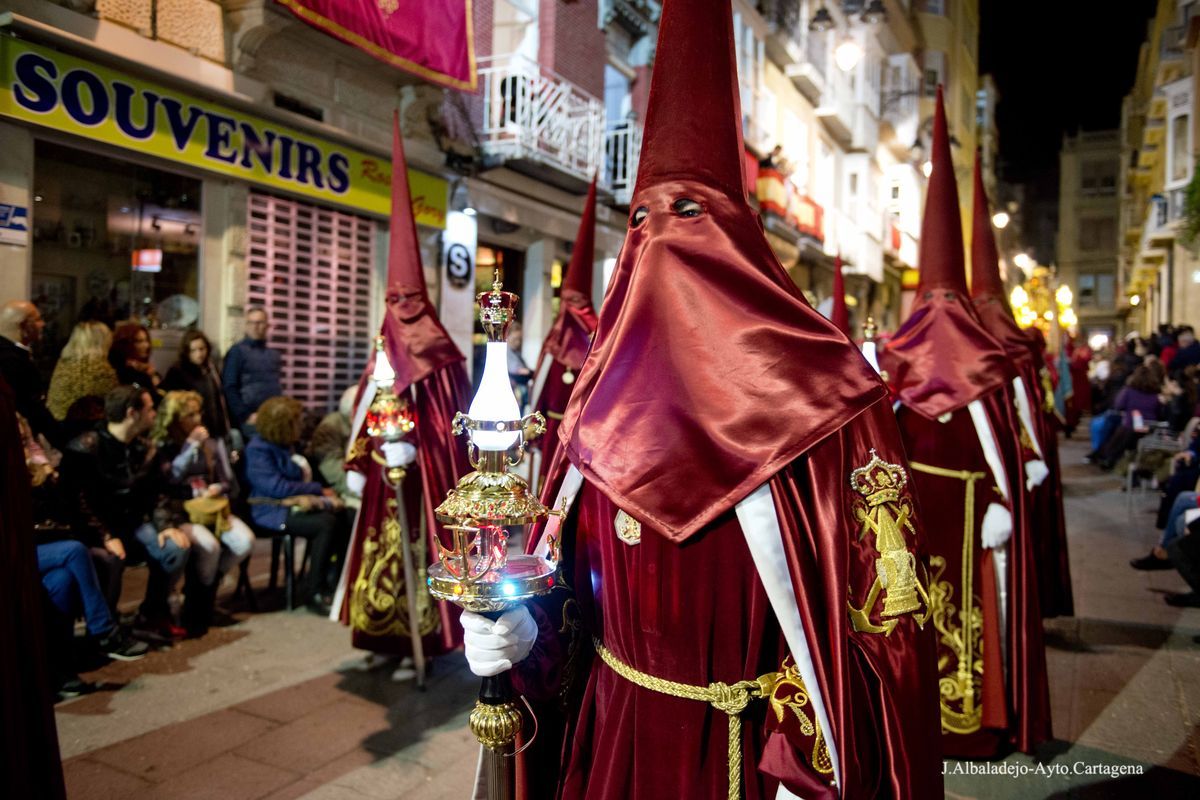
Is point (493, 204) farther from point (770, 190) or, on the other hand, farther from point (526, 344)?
point (770, 190)

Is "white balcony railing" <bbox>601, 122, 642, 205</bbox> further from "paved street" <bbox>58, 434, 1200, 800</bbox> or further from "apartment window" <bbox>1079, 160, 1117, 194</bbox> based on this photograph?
"apartment window" <bbox>1079, 160, 1117, 194</bbox>

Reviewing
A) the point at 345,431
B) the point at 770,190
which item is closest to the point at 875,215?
the point at 770,190

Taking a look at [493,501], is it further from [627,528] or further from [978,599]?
[978,599]

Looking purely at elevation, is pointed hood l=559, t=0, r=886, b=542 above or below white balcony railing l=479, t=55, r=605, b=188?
below

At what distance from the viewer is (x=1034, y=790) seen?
4.10 meters

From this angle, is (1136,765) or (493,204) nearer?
(1136,765)

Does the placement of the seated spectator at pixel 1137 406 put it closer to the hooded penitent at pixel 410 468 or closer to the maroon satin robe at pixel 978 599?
the maroon satin robe at pixel 978 599

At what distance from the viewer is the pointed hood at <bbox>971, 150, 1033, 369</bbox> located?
610cm

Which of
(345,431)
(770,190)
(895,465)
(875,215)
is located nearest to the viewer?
(895,465)

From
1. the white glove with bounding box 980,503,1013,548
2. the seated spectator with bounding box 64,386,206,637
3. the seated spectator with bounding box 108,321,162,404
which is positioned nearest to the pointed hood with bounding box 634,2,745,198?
the white glove with bounding box 980,503,1013,548

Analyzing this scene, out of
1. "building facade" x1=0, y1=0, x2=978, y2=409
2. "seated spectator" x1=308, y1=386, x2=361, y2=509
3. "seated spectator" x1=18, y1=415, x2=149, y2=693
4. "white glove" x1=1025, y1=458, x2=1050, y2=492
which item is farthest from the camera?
"building facade" x1=0, y1=0, x2=978, y2=409

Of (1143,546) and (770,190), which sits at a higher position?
(770,190)

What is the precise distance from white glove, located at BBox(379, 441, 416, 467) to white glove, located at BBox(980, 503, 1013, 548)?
10.7 feet

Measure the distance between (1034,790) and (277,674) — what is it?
172 inches
